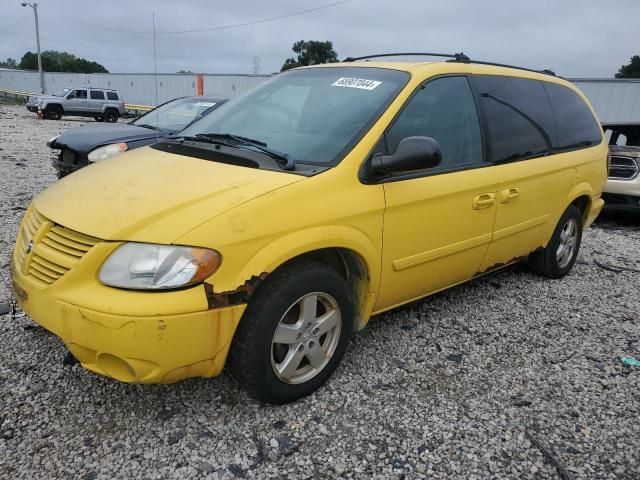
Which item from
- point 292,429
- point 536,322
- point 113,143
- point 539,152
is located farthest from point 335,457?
point 113,143

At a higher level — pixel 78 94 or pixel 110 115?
pixel 78 94

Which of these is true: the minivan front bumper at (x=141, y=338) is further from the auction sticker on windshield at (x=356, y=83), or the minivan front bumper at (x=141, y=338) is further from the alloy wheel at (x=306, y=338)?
the auction sticker on windshield at (x=356, y=83)

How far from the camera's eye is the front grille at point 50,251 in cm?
224

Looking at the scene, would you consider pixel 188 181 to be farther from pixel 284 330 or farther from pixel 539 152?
pixel 539 152

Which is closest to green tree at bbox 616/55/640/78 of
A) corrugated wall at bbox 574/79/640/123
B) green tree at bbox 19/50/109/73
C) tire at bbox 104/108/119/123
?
corrugated wall at bbox 574/79/640/123

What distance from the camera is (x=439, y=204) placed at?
123 inches

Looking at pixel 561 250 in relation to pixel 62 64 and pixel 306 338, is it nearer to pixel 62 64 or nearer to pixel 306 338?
pixel 306 338

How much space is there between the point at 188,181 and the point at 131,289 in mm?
640

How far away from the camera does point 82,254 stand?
2225 millimetres

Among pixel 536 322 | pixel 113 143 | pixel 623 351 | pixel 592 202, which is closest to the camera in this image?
pixel 623 351

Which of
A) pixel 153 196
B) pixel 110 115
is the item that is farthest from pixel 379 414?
pixel 110 115

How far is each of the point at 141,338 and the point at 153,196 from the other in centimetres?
67

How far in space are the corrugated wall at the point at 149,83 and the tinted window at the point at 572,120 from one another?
2010 centimetres

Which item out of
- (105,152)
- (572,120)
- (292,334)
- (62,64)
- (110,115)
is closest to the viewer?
(292,334)
